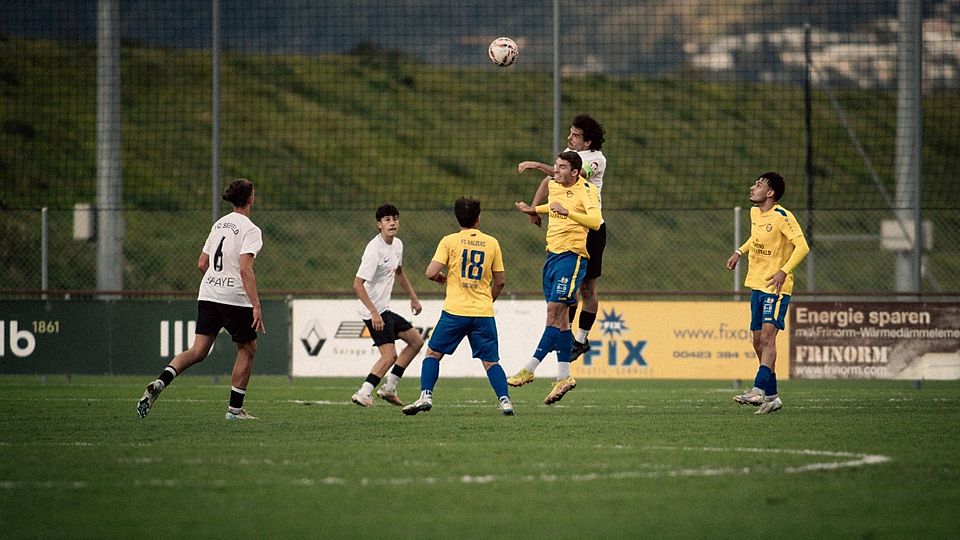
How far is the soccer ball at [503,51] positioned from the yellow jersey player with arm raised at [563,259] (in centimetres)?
283

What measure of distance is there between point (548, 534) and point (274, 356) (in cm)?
1360

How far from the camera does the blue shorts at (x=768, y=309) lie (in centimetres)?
1259

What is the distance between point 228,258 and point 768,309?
4.87 m

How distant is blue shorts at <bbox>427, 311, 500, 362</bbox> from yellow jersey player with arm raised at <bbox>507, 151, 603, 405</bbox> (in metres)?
0.51

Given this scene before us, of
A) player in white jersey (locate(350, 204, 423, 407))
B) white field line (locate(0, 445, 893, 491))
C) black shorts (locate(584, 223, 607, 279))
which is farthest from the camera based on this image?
player in white jersey (locate(350, 204, 423, 407))

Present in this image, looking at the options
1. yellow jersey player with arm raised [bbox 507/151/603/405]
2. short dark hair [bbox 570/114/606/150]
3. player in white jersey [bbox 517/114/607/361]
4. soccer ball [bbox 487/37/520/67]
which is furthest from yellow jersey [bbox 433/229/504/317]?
soccer ball [bbox 487/37/520/67]

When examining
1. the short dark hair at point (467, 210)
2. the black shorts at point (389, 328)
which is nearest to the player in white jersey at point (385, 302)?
the black shorts at point (389, 328)

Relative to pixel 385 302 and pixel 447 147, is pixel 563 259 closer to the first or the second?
pixel 385 302

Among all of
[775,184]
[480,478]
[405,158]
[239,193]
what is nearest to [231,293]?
[239,193]

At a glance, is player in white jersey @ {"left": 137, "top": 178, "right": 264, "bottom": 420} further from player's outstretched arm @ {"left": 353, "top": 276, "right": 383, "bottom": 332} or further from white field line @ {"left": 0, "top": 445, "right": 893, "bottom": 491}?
white field line @ {"left": 0, "top": 445, "right": 893, "bottom": 491}

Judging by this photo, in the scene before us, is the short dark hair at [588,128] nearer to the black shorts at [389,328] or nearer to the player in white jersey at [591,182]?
the player in white jersey at [591,182]

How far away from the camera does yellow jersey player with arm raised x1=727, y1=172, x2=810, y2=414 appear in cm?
1252

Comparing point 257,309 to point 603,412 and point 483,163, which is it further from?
point 483,163

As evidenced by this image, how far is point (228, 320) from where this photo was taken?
37.8 feet
